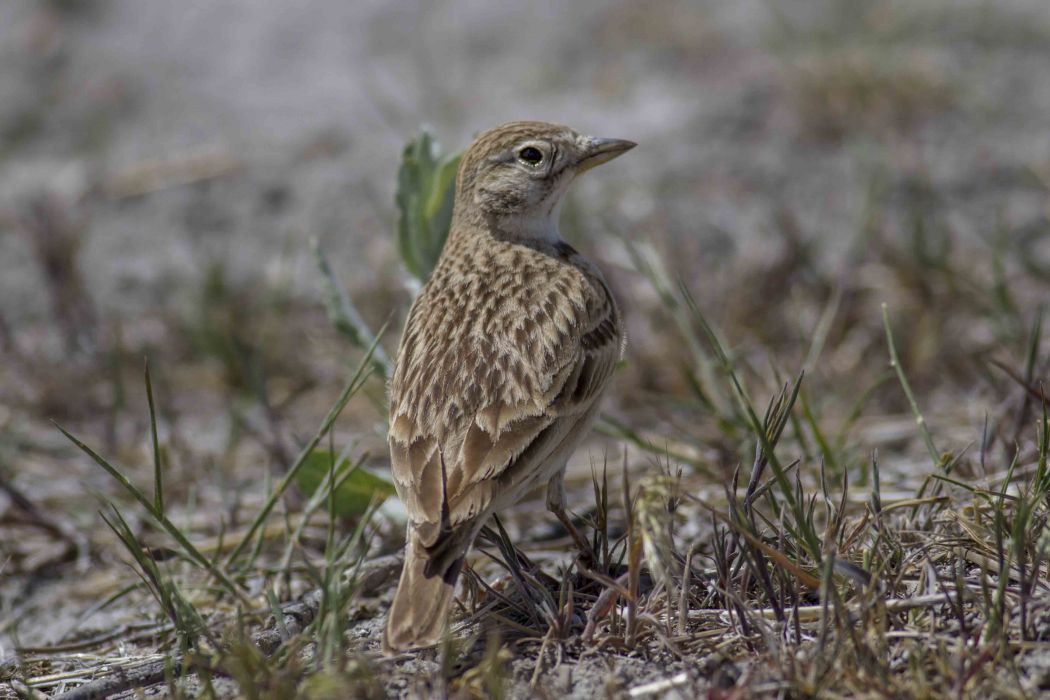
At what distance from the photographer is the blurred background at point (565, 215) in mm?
5023

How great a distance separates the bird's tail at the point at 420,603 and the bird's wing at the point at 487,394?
7cm

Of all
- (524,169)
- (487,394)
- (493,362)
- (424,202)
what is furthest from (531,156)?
(487,394)

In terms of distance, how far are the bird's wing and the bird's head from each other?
0.59 m

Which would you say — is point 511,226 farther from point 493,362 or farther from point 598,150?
point 493,362

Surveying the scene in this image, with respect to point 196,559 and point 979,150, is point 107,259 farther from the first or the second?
point 979,150

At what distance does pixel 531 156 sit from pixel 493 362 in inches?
44.2

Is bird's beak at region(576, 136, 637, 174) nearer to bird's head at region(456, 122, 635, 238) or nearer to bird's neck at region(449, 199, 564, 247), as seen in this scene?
bird's head at region(456, 122, 635, 238)

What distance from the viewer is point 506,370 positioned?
3.30 meters

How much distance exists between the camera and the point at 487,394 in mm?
3215

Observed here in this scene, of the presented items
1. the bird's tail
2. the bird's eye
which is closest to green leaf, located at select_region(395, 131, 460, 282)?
the bird's eye

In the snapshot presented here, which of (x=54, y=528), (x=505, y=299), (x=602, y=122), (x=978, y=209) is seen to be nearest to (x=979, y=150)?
(x=978, y=209)

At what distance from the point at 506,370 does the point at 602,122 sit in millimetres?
4170

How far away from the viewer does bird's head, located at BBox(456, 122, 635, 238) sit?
418cm

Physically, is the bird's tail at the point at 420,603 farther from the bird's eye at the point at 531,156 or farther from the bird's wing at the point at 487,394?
the bird's eye at the point at 531,156
